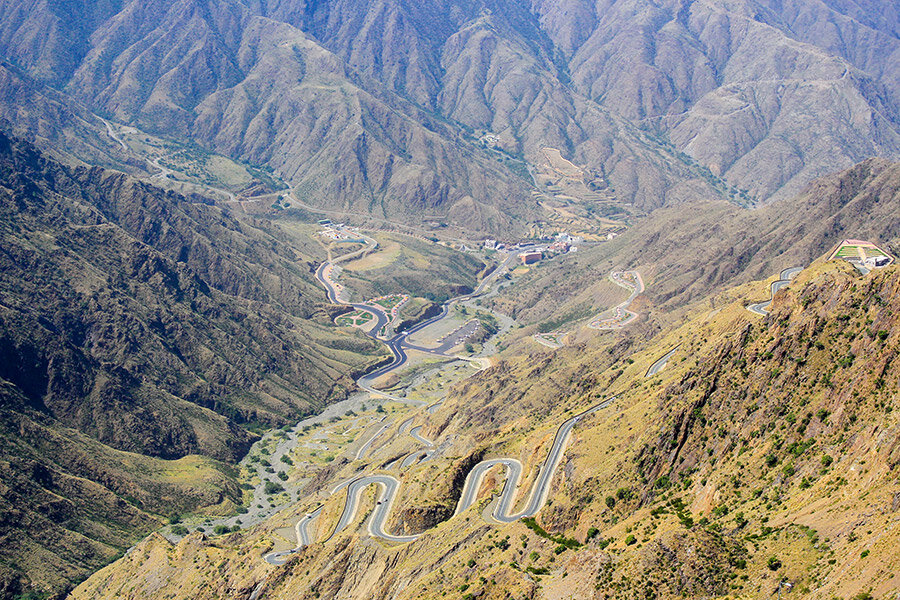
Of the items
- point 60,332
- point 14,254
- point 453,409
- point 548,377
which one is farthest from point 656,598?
point 14,254

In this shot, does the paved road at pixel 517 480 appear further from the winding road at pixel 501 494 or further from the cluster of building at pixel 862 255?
the cluster of building at pixel 862 255

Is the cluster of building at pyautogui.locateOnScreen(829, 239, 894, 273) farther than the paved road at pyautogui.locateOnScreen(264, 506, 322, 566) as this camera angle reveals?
Yes

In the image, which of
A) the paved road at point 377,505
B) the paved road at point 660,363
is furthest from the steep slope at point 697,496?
the paved road at point 660,363

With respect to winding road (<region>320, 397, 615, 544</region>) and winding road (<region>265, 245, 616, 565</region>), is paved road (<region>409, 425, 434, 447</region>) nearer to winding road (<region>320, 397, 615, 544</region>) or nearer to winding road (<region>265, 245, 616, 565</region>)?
winding road (<region>265, 245, 616, 565</region>)

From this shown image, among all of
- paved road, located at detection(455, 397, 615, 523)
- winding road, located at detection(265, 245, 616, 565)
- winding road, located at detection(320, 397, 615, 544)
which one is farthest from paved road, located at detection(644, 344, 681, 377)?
winding road, located at detection(265, 245, 616, 565)

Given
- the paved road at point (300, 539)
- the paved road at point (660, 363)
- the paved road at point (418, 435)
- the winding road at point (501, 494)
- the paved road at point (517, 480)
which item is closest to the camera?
the paved road at point (517, 480)

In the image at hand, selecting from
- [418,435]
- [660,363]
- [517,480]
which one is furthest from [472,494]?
[418,435]
